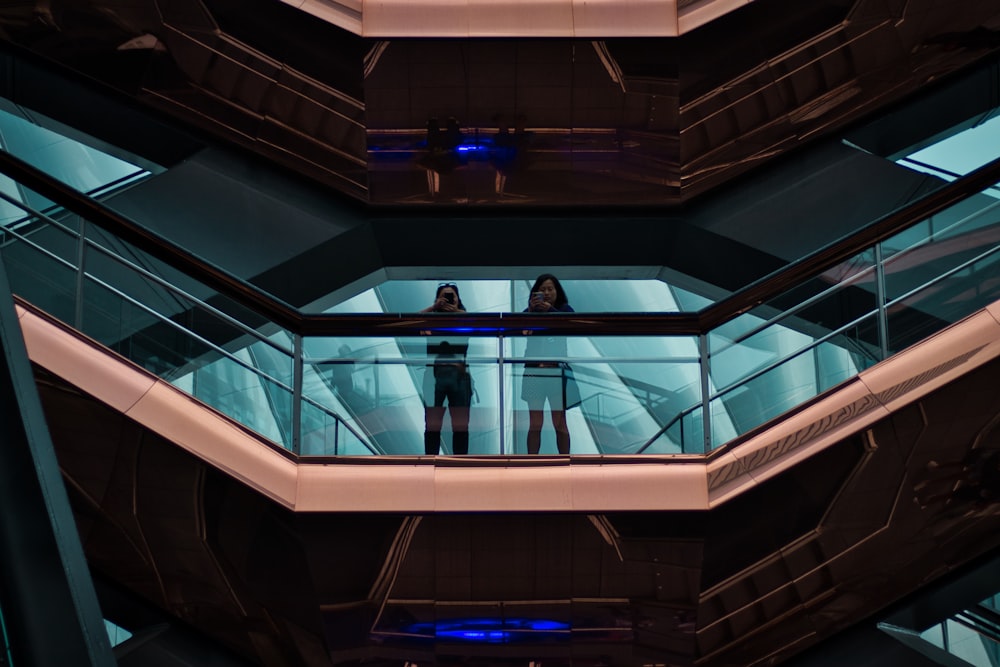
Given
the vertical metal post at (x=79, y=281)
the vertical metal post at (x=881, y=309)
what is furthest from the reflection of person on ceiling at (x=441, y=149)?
the vertical metal post at (x=881, y=309)

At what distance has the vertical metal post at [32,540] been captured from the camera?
695 cm

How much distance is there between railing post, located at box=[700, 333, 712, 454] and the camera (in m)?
9.49

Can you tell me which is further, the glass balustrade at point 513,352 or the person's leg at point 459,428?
the person's leg at point 459,428

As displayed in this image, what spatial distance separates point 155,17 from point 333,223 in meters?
2.46

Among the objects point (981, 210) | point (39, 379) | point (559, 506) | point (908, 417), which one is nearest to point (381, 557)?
point (559, 506)

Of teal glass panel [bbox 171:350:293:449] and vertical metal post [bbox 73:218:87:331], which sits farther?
teal glass panel [bbox 171:350:293:449]

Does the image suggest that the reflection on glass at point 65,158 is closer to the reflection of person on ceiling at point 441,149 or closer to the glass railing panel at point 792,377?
the reflection of person on ceiling at point 441,149

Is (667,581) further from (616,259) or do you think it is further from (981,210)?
(616,259)

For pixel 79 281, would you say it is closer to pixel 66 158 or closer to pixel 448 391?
pixel 448 391

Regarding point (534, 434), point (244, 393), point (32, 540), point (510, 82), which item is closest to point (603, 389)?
point (534, 434)

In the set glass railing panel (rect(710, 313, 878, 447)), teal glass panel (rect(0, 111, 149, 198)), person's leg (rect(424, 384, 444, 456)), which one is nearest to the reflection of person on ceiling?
teal glass panel (rect(0, 111, 149, 198))

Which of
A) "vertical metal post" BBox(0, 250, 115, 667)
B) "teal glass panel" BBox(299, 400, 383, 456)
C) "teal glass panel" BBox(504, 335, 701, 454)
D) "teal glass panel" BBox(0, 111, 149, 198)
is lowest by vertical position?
"vertical metal post" BBox(0, 250, 115, 667)

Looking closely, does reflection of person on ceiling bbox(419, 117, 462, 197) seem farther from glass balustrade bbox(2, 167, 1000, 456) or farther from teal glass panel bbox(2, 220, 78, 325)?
teal glass panel bbox(2, 220, 78, 325)

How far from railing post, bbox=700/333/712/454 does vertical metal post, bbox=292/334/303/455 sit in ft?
7.85
